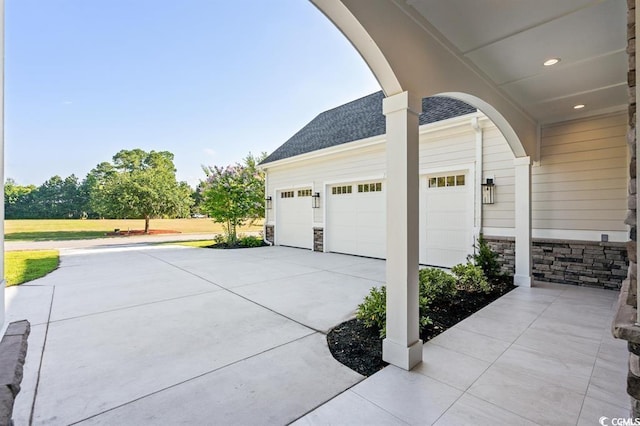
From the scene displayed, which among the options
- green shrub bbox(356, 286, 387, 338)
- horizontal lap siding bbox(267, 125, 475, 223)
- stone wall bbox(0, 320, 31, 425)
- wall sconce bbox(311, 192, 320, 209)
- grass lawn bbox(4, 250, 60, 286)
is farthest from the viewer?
wall sconce bbox(311, 192, 320, 209)

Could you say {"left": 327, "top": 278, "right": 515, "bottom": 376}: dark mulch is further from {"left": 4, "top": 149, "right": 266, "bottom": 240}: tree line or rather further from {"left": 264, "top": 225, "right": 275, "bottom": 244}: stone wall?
{"left": 264, "top": 225, "right": 275, "bottom": 244}: stone wall

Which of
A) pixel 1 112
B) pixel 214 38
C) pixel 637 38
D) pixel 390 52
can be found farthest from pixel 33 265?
pixel 637 38

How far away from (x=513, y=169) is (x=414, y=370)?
193 inches

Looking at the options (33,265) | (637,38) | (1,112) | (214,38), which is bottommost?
(33,265)

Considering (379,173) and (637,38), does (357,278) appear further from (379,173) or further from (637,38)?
(637,38)

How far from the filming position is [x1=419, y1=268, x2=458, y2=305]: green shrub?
3936 mm

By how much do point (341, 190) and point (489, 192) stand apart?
13.9ft

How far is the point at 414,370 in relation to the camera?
2.49m

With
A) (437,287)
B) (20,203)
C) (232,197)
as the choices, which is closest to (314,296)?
(437,287)

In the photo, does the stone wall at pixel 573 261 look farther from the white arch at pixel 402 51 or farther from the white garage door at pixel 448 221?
the white arch at pixel 402 51

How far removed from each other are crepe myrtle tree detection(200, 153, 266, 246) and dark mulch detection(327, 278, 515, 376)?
9.22 metres

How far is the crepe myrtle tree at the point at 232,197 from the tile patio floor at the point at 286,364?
7285 millimetres

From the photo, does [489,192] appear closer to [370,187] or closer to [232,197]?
[370,187]

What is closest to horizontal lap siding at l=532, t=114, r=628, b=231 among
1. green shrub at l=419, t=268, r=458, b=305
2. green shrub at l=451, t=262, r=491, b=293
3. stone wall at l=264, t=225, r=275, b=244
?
green shrub at l=451, t=262, r=491, b=293
